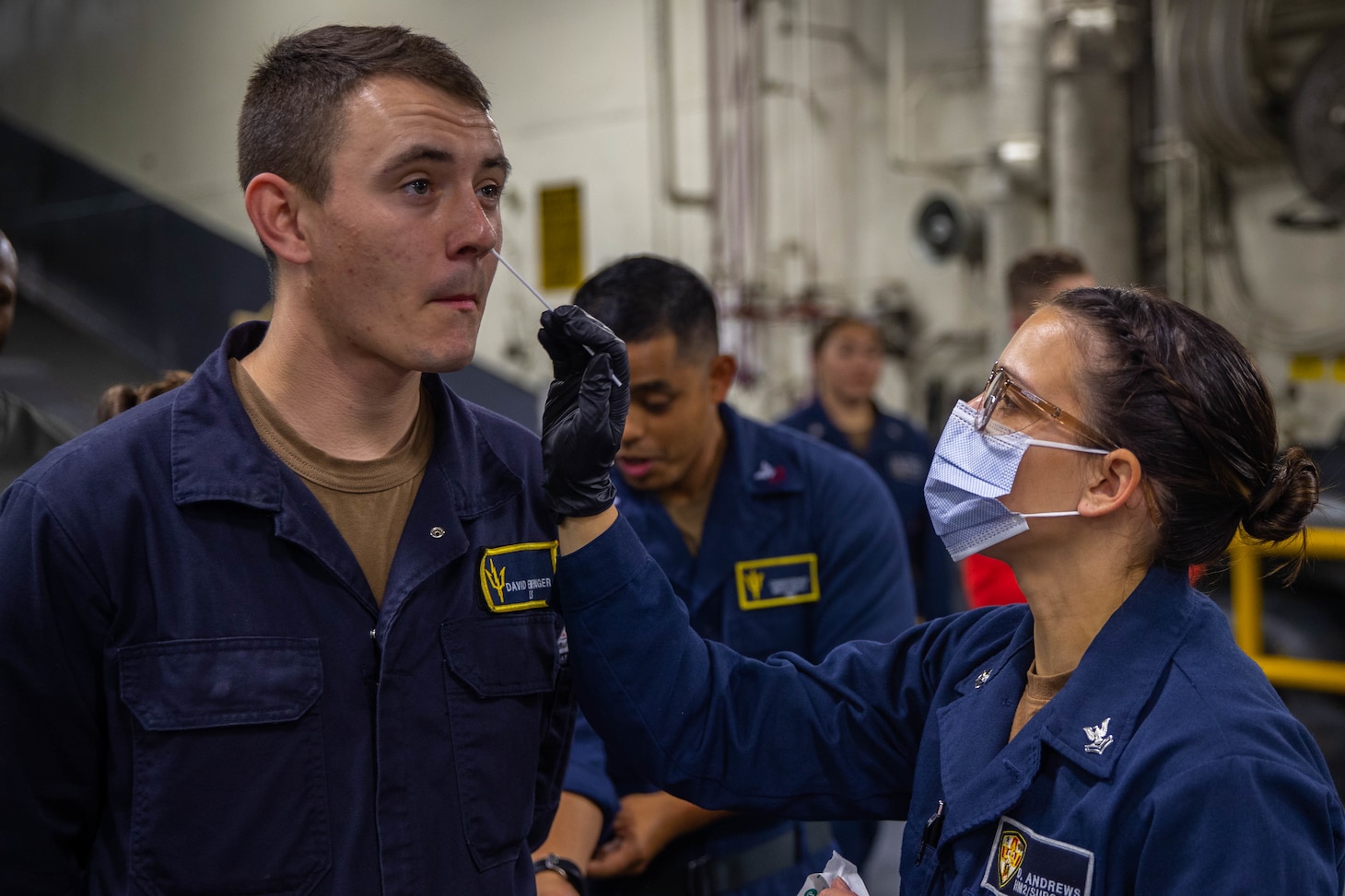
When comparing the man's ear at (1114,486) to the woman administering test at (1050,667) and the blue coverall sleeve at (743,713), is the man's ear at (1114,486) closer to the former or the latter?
the woman administering test at (1050,667)

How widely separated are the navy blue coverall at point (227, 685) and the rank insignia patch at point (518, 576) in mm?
33

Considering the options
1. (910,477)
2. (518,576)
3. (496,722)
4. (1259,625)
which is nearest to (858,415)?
(910,477)

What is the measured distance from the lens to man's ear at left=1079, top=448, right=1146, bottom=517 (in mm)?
1416

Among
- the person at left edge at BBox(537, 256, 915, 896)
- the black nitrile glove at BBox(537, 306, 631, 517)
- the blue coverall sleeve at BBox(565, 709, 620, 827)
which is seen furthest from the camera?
the person at left edge at BBox(537, 256, 915, 896)

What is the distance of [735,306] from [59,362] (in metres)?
4.35

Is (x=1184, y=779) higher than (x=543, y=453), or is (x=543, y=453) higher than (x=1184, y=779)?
(x=543, y=453)

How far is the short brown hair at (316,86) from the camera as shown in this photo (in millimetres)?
1415

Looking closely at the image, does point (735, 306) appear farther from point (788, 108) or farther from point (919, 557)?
point (919, 557)

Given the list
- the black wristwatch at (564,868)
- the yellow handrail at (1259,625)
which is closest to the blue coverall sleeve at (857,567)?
the black wristwatch at (564,868)

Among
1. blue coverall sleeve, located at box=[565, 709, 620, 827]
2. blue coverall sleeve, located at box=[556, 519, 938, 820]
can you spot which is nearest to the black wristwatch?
blue coverall sleeve, located at box=[565, 709, 620, 827]

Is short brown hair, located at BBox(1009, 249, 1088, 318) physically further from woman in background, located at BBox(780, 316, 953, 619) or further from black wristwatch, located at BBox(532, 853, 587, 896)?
black wristwatch, located at BBox(532, 853, 587, 896)

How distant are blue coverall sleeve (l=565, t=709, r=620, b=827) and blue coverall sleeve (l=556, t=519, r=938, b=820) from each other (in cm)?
39

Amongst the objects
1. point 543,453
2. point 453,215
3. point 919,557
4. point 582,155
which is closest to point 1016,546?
point 543,453

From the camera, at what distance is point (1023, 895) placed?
4.32 ft
